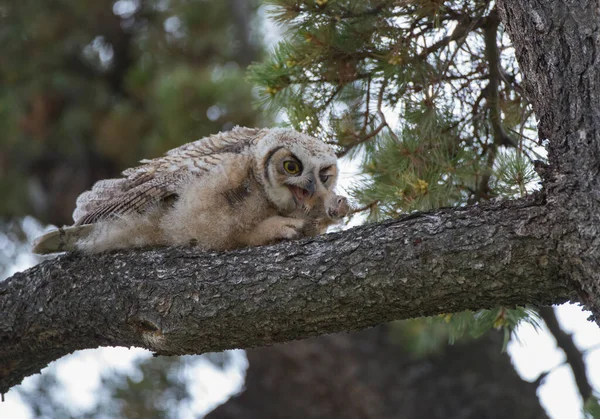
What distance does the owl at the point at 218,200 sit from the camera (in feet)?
9.39

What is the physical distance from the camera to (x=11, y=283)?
9.79 ft

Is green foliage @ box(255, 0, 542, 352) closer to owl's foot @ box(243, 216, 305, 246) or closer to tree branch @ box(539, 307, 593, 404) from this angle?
owl's foot @ box(243, 216, 305, 246)

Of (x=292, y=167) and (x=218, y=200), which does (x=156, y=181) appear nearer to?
(x=218, y=200)

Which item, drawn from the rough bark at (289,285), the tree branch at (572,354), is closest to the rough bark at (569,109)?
the rough bark at (289,285)

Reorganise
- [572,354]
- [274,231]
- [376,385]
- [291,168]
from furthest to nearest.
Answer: [376,385]
[572,354]
[291,168]
[274,231]

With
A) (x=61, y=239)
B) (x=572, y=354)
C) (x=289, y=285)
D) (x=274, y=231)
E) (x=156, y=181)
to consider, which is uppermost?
(x=156, y=181)

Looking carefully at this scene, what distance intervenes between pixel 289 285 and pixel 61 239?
1.01m

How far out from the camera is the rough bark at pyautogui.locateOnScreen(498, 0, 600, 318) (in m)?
2.01

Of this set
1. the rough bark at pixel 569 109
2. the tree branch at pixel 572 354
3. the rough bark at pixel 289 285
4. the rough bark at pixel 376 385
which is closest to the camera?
the rough bark at pixel 569 109

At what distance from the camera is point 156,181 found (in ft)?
9.78

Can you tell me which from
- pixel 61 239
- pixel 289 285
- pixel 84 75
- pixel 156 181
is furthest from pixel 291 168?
pixel 84 75

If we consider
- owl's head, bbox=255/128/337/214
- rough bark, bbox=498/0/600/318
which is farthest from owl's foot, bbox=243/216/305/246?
rough bark, bbox=498/0/600/318

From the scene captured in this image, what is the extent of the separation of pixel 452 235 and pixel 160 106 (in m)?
3.87

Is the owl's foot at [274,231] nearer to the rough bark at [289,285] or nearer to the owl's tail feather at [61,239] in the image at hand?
the rough bark at [289,285]
